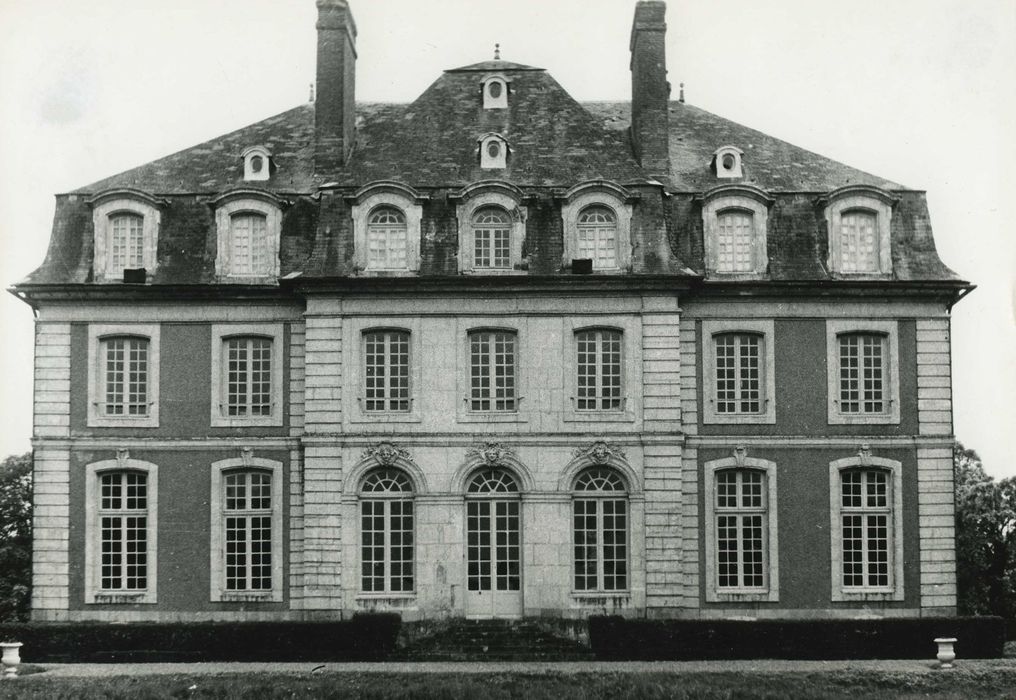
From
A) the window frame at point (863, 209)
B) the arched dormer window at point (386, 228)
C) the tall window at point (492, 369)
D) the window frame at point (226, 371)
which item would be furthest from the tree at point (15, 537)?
the window frame at point (863, 209)

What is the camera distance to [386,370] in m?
26.7

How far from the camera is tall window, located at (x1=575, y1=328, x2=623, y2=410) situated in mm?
26578

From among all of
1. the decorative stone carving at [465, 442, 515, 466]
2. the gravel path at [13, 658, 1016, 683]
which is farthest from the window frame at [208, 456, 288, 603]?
the decorative stone carving at [465, 442, 515, 466]

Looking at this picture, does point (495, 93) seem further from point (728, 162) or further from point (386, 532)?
point (386, 532)

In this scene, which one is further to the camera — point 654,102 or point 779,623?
point 654,102

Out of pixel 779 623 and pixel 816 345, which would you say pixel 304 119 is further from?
pixel 779 623

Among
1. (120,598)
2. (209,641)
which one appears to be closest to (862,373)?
(209,641)

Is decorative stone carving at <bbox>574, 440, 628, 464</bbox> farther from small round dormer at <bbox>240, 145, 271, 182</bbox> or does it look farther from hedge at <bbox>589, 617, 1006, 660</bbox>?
small round dormer at <bbox>240, 145, 271, 182</bbox>

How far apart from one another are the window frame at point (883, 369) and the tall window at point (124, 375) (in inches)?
619

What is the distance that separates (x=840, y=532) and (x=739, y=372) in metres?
4.25

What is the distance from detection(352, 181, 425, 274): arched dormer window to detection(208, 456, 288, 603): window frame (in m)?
5.14

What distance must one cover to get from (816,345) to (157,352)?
49.9 ft

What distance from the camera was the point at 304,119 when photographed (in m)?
31.5

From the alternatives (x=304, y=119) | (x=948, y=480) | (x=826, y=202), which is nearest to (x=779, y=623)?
(x=948, y=480)
